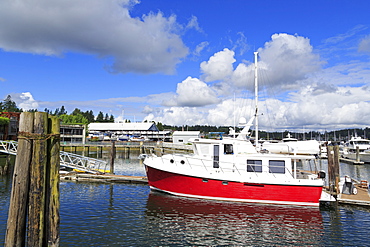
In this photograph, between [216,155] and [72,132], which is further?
[72,132]

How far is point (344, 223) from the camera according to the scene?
13.8m

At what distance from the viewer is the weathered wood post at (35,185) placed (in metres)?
6.08

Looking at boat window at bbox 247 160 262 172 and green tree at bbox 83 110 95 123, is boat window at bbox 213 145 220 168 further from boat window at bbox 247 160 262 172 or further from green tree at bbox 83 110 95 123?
green tree at bbox 83 110 95 123

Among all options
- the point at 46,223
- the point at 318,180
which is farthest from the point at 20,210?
the point at 318,180

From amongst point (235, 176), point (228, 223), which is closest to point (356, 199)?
point (235, 176)

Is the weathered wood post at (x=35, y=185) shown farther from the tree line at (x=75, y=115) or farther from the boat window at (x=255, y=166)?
the tree line at (x=75, y=115)

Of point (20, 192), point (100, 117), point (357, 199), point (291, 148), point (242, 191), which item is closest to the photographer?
point (20, 192)

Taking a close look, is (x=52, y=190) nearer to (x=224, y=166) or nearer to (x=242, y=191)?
(x=242, y=191)

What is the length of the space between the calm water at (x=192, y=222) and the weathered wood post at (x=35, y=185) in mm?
4675

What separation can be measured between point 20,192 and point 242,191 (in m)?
13.8

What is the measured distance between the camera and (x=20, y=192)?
6082mm

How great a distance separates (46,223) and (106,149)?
→ 224ft

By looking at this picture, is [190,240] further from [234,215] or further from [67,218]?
[67,218]

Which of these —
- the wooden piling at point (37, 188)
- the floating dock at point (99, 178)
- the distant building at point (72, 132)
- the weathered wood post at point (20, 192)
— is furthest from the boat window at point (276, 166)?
the distant building at point (72, 132)
